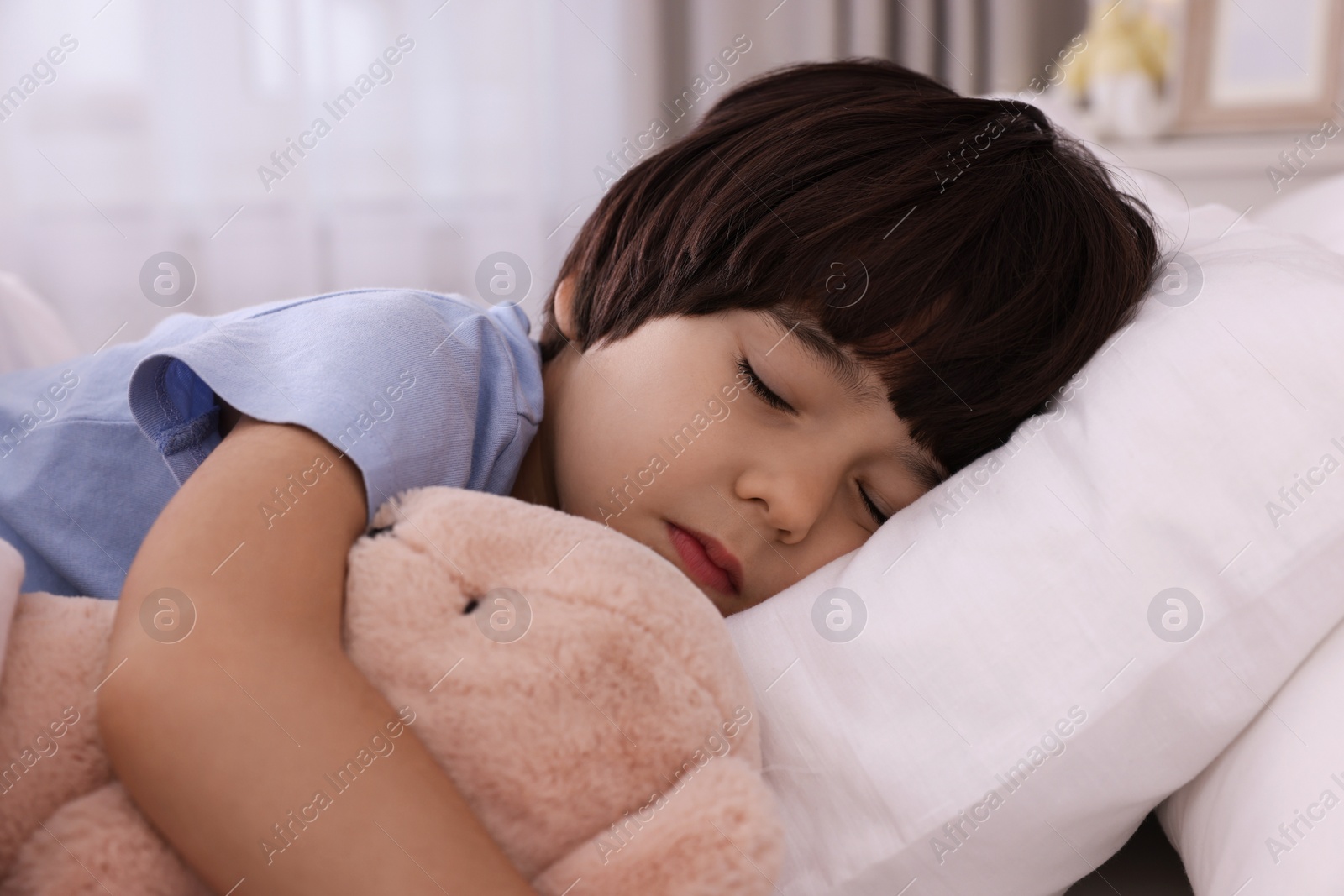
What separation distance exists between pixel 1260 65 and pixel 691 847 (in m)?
1.96

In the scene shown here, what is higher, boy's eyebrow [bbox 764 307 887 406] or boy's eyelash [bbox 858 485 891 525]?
boy's eyebrow [bbox 764 307 887 406]

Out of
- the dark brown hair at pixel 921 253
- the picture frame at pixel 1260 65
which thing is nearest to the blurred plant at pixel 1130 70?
the picture frame at pixel 1260 65

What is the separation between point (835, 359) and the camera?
0.70 metres

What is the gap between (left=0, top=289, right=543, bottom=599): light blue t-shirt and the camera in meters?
0.59

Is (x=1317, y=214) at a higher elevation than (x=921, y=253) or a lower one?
lower

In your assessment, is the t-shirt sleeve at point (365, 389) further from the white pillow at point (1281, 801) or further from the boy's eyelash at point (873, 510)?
the white pillow at point (1281, 801)

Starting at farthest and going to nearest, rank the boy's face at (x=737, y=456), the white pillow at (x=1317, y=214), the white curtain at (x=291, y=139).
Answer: the white curtain at (x=291, y=139) → the white pillow at (x=1317, y=214) → the boy's face at (x=737, y=456)

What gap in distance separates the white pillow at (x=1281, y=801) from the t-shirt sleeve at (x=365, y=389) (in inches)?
19.8

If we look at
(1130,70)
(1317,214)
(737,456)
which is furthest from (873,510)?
(1130,70)

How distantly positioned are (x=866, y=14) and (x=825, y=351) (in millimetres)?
1758

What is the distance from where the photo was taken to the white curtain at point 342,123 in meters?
2.06

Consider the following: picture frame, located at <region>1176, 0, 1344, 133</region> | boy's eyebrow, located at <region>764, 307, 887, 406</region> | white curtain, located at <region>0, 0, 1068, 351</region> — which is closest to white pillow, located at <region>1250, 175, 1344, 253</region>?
boy's eyebrow, located at <region>764, 307, 887, 406</region>

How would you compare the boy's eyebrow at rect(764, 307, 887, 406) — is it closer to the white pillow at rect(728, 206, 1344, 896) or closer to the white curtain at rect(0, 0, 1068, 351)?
the white pillow at rect(728, 206, 1344, 896)

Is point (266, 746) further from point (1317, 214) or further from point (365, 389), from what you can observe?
point (1317, 214)
